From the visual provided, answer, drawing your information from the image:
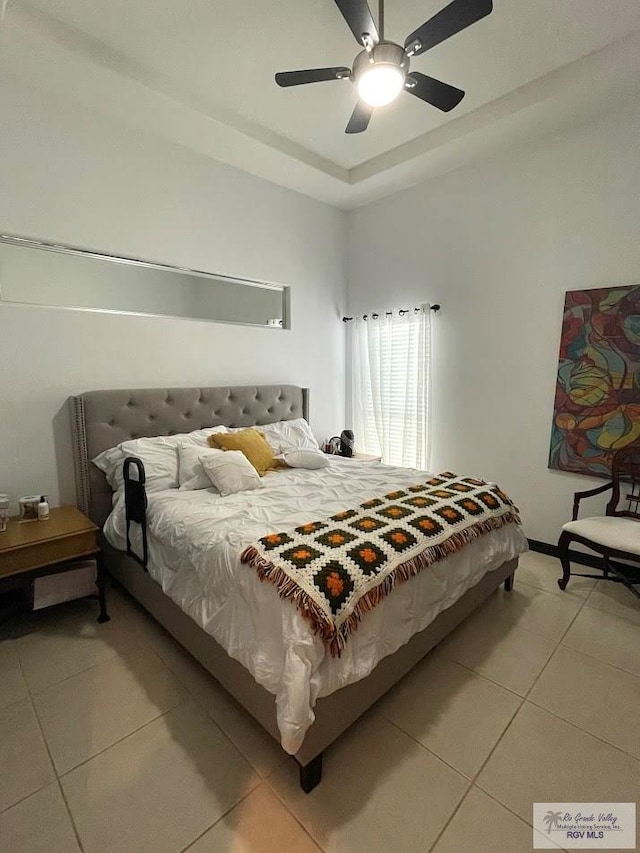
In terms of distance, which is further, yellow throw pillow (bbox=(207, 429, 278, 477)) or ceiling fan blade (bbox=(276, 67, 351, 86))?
yellow throw pillow (bbox=(207, 429, 278, 477))

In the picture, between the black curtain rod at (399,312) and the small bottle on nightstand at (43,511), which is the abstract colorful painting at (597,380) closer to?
the black curtain rod at (399,312)

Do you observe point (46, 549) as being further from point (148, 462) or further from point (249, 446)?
point (249, 446)

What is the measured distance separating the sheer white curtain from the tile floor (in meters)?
2.03

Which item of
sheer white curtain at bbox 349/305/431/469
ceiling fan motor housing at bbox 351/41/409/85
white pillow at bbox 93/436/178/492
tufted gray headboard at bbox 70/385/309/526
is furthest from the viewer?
sheer white curtain at bbox 349/305/431/469

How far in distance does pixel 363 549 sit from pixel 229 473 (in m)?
1.15

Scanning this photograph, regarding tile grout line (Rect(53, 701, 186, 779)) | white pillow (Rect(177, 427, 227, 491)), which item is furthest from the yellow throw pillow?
tile grout line (Rect(53, 701, 186, 779))

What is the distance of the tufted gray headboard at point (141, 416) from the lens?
8.79ft

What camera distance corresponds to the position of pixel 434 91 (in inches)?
80.0

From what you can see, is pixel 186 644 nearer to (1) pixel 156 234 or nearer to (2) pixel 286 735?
(2) pixel 286 735

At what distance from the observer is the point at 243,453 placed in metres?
2.85

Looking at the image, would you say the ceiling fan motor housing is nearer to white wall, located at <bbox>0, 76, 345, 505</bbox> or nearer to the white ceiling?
the white ceiling

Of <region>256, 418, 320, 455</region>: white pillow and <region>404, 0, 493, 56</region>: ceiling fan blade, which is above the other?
<region>404, 0, 493, 56</region>: ceiling fan blade

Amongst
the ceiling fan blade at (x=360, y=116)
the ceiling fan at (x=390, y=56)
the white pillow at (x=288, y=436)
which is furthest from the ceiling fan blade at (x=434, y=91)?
the white pillow at (x=288, y=436)

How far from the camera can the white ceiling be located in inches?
81.3
